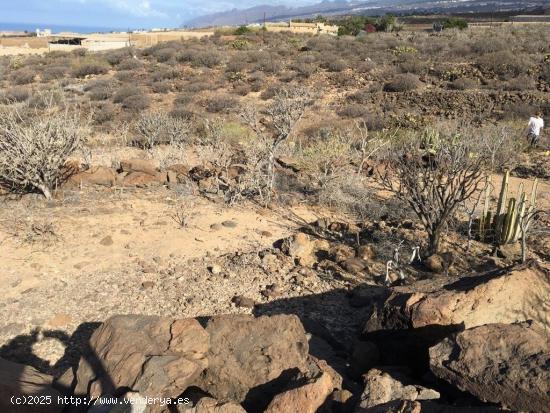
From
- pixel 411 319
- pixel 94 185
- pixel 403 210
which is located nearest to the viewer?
pixel 411 319

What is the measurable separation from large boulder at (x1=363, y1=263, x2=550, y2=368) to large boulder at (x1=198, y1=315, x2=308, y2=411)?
0.80 metres

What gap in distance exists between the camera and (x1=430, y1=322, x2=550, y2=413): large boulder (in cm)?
283

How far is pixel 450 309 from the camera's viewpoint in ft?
12.3

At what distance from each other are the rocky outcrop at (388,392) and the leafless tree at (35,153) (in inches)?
258

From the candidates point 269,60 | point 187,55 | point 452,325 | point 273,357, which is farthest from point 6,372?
point 187,55

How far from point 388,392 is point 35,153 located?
6.94 metres

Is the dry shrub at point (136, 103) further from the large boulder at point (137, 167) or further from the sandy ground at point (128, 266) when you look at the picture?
the sandy ground at point (128, 266)

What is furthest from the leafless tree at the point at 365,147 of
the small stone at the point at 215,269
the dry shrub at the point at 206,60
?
Result: the dry shrub at the point at 206,60

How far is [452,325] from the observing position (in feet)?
12.1

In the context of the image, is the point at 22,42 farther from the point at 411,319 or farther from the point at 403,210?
the point at 411,319

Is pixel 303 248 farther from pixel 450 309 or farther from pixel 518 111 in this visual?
pixel 518 111

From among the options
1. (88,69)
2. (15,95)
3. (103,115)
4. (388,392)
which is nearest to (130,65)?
(88,69)

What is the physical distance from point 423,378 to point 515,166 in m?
9.27

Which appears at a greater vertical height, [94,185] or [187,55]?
[187,55]
